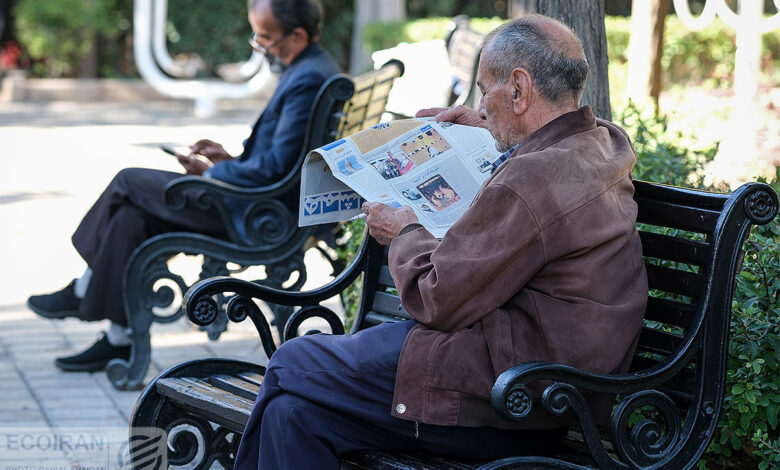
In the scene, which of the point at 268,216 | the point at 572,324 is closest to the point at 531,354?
the point at 572,324

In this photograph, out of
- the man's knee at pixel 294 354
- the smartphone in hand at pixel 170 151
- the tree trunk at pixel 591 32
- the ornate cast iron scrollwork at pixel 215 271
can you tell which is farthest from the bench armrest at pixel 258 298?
the smartphone in hand at pixel 170 151

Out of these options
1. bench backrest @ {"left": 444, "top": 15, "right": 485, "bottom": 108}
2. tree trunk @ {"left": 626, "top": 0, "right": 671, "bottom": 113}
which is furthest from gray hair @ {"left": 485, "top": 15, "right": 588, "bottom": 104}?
tree trunk @ {"left": 626, "top": 0, "right": 671, "bottom": 113}

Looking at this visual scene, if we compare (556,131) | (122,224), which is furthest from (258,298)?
(122,224)

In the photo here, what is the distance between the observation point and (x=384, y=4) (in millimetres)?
17438

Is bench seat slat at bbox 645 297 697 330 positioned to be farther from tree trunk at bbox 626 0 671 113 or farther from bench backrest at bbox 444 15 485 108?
tree trunk at bbox 626 0 671 113

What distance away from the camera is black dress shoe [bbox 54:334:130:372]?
4754mm

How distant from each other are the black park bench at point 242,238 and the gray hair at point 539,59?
6.40 feet

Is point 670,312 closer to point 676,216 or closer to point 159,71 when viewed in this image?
point 676,216

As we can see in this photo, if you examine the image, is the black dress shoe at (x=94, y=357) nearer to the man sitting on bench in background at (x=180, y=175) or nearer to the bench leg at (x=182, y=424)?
the man sitting on bench in background at (x=180, y=175)

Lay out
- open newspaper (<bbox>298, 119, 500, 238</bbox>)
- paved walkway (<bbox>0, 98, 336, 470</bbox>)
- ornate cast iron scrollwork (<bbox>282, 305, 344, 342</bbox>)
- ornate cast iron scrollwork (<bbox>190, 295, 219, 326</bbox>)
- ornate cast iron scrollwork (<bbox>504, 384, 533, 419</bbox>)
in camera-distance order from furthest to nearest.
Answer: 1. paved walkway (<bbox>0, 98, 336, 470</bbox>)
2. ornate cast iron scrollwork (<bbox>282, 305, 344, 342</bbox>)
3. ornate cast iron scrollwork (<bbox>190, 295, 219, 326</bbox>)
4. open newspaper (<bbox>298, 119, 500, 238</bbox>)
5. ornate cast iron scrollwork (<bbox>504, 384, 533, 419</bbox>)

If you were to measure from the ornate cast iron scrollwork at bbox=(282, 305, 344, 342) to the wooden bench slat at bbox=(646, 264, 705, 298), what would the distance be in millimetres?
948

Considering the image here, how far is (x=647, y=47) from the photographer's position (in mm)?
7215

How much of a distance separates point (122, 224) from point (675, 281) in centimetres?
267

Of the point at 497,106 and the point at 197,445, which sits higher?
the point at 497,106
